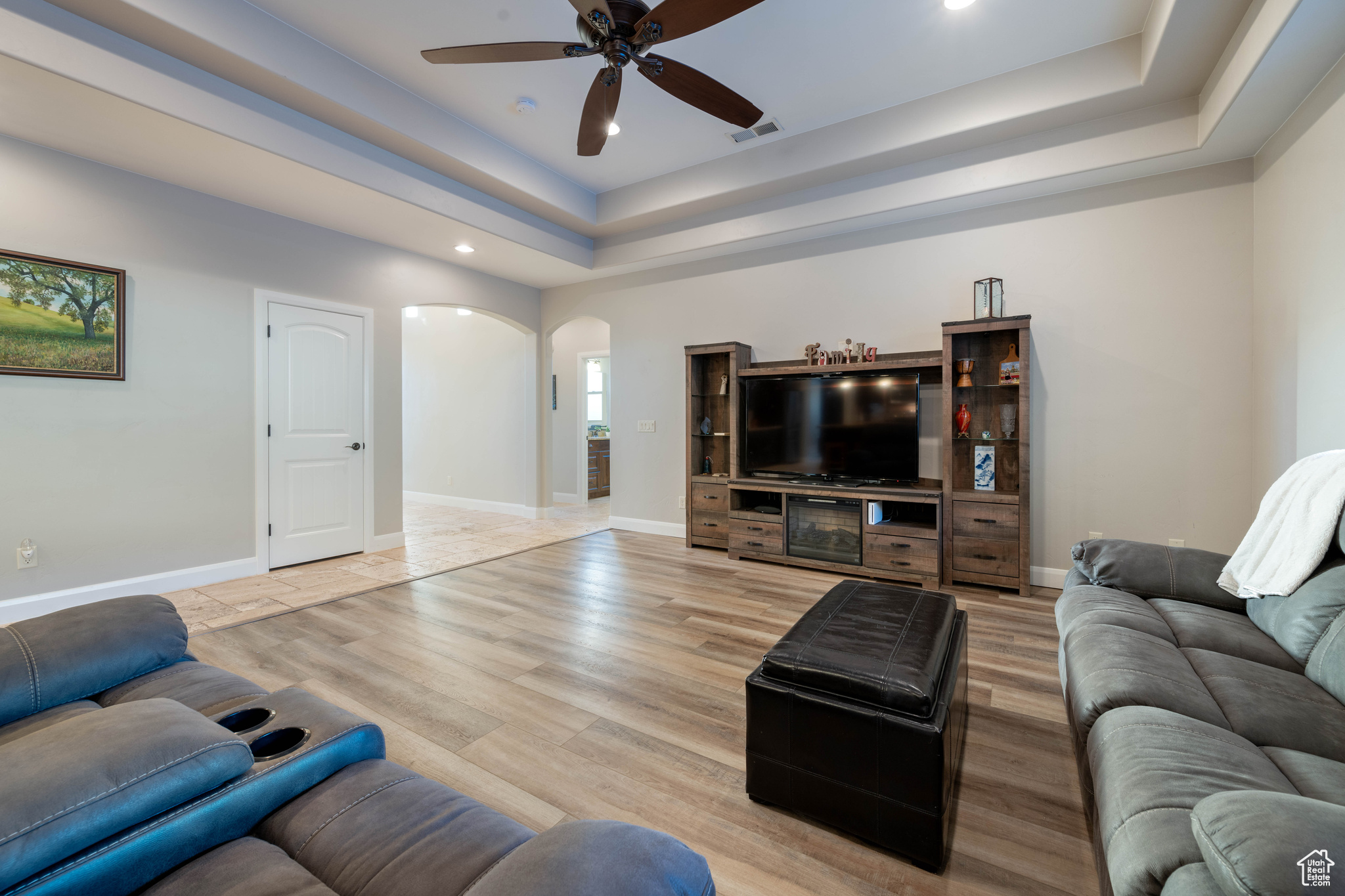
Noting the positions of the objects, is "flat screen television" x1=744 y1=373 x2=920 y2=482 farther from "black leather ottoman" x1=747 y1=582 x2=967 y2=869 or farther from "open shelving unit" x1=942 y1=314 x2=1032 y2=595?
"black leather ottoman" x1=747 y1=582 x2=967 y2=869

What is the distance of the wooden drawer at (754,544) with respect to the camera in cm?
449

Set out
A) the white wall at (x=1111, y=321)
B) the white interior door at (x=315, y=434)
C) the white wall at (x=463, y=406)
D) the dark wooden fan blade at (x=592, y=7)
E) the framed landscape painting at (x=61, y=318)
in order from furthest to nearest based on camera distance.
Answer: the white wall at (x=463, y=406) → the white interior door at (x=315, y=434) → the white wall at (x=1111, y=321) → the framed landscape painting at (x=61, y=318) → the dark wooden fan blade at (x=592, y=7)

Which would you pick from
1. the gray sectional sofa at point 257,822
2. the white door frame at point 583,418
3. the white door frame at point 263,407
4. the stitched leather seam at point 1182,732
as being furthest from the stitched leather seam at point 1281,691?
the white door frame at point 583,418

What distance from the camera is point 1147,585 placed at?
7.22 ft

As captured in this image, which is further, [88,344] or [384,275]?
[384,275]

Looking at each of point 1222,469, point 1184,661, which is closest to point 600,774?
point 1184,661

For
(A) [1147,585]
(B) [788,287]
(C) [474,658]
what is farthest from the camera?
(B) [788,287]

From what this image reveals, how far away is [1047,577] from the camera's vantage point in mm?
3898

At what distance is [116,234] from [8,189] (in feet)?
1.51

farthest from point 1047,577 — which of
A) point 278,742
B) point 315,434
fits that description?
point 315,434

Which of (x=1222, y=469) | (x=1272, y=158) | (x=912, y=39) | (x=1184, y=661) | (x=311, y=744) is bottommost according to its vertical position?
(x=1184, y=661)

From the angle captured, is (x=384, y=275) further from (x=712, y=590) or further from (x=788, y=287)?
(x=712, y=590)

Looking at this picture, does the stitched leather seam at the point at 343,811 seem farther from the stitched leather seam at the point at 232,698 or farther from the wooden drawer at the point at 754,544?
the wooden drawer at the point at 754,544

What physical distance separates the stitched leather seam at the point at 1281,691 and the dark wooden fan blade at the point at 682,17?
8.47ft
